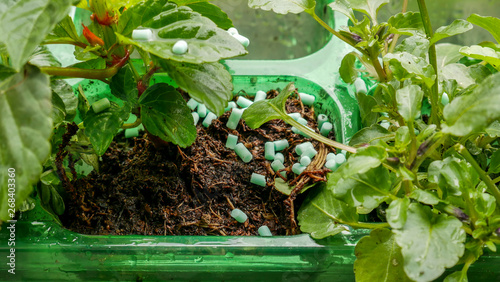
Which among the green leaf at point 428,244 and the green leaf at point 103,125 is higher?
the green leaf at point 103,125

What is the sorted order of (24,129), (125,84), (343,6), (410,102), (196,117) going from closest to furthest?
(24,129), (410,102), (125,84), (343,6), (196,117)

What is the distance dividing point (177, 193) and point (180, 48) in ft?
1.10

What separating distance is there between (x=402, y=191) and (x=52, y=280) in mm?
586

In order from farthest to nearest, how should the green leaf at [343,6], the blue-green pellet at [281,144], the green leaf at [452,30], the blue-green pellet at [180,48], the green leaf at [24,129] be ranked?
the blue-green pellet at [281,144]
the green leaf at [343,6]
the green leaf at [452,30]
the blue-green pellet at [180,48]
the green leaf at [24,129]

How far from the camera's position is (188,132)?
73 centimetres

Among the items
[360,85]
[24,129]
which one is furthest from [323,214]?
[24,129]

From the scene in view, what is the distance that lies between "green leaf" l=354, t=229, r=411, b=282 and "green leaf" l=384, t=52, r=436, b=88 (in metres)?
0.23

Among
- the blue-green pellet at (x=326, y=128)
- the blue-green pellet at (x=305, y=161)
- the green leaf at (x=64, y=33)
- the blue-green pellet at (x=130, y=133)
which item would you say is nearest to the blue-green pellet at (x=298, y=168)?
the blue-green pellet at (x=305, y=161)

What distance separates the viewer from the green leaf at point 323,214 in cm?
72

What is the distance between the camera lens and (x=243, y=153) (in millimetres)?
887

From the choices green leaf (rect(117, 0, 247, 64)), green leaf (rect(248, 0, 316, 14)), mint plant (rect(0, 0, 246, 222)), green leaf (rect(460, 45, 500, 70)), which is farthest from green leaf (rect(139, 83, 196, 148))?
green leaf (rect(460, 45, 500, 70))

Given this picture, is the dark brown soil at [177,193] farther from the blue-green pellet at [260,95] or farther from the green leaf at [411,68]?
the green leaf at [411,68]

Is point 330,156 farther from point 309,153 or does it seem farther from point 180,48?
point 180,48

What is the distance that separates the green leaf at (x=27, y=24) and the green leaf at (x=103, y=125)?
205mm
